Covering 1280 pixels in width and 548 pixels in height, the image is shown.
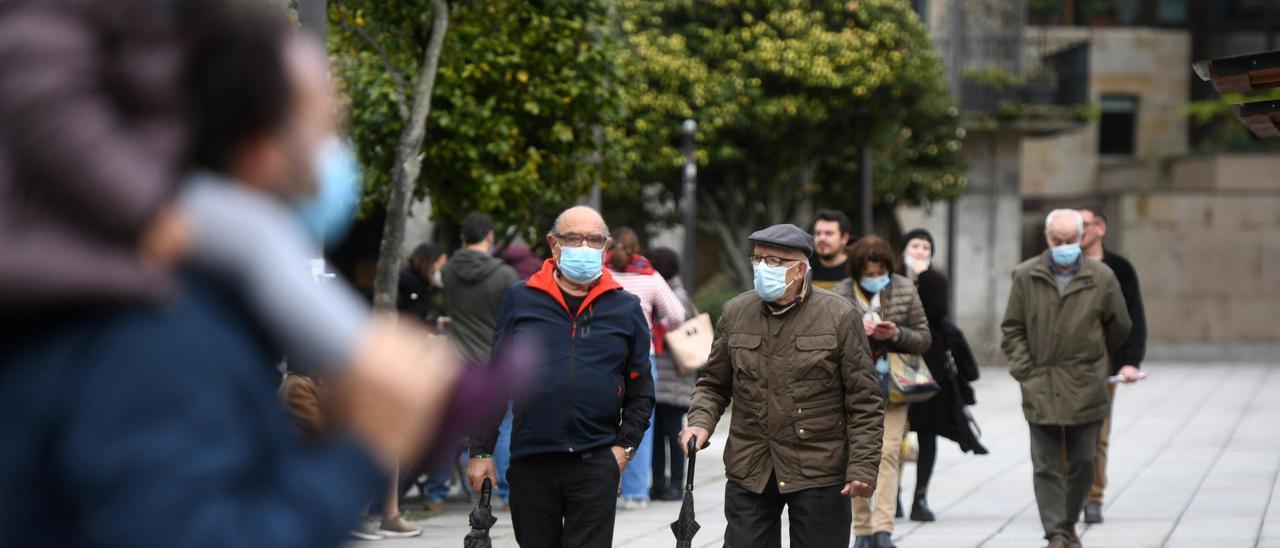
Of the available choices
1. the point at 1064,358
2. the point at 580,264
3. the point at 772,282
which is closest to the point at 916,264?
the point at 1064,358

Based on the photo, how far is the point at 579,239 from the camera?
692 cm

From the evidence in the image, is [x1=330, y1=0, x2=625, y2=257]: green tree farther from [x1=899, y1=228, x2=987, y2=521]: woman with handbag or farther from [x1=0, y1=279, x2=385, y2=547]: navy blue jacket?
[x1=0, y1=279, x2=385, y2=547]: navy blue jacket

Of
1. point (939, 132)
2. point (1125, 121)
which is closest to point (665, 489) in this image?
point (939, 132)

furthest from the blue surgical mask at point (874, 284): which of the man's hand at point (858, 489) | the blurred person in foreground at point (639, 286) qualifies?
the man's hand at point (858, 489)

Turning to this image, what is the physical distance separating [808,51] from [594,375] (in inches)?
707

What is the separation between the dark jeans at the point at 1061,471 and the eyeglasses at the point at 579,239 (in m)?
3.48

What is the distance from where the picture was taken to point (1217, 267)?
114 ft

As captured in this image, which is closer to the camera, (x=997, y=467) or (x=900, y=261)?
(x=900, y=261)

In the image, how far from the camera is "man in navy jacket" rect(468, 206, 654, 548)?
650cm

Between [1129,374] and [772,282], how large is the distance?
392 cm

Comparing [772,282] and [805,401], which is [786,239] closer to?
[772,282]

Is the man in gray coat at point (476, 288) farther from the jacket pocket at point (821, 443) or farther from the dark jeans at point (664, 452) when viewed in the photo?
the jacket pocket at point (821, 443)

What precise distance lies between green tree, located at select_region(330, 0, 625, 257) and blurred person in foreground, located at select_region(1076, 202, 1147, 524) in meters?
4.44

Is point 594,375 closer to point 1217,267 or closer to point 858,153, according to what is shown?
point 858,153
